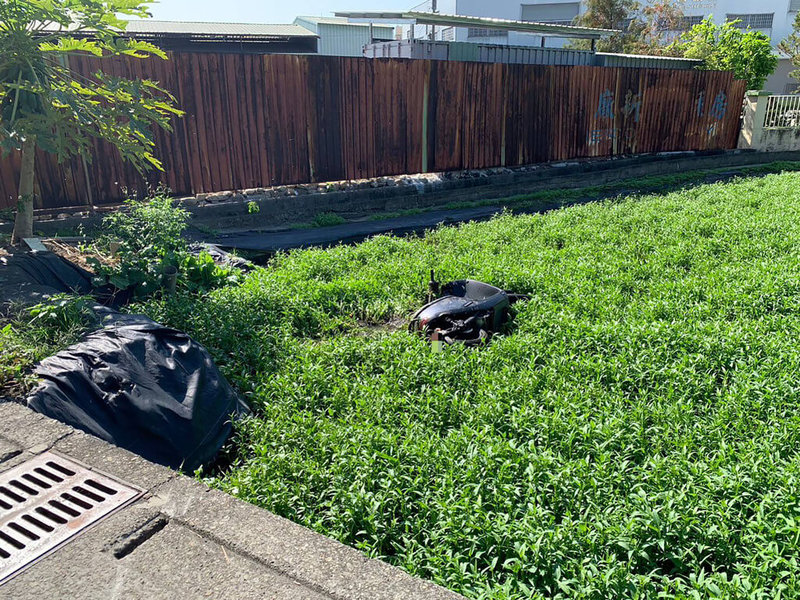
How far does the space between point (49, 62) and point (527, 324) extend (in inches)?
210

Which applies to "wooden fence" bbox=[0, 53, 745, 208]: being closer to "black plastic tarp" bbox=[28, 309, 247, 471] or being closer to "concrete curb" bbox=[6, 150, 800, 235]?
"concrete curb" bbox=[6, 150, 800, 235]

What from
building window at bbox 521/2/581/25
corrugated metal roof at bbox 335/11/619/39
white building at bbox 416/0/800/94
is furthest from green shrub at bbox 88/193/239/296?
building window at bbox 521/2/581/25

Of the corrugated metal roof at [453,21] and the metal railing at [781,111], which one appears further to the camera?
the metal railing at [781,111]

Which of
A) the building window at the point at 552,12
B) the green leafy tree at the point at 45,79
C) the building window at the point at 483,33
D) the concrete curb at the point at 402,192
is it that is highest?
the building window at the point at 552,12

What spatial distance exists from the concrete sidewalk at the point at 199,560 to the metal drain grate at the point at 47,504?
0.06m

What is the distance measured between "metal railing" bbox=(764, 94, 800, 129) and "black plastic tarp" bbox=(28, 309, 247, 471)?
18.0m

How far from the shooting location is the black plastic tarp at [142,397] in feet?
10.7

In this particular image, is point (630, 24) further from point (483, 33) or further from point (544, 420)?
point (544, 420)

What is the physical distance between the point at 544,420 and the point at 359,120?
8342mm

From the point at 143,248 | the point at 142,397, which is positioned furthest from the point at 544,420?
the point at 143,248

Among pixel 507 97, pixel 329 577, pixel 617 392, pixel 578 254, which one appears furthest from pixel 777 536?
pixel 507 97

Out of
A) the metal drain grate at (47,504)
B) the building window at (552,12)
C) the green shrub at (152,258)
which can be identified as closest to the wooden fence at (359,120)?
the green shrub at (152,258)

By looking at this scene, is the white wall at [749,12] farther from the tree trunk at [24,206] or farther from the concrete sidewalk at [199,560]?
the concrete sidewalk at [199,560]

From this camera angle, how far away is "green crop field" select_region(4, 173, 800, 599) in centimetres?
244
